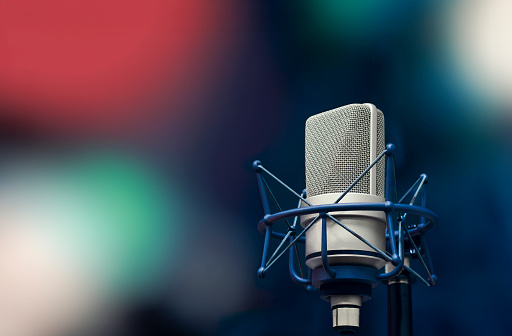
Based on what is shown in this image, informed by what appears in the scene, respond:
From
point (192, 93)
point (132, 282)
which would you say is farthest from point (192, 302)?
point (192, 93)

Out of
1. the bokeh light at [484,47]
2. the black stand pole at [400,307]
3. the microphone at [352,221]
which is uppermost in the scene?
the bokeh light at [484,47]

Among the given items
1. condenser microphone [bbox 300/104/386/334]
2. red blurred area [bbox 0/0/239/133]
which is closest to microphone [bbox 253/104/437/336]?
condenser microphone [bbox 300/104/386/334]

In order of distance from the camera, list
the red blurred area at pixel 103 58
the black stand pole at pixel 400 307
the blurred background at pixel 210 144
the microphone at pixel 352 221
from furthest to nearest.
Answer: the red blurred area at pixel 103 58 → the blurred background at pixel 210 144 → the black stand pole at pixel 400 307 → the microphone at pixel 352 221

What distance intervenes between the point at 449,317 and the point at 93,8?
62.0 inches

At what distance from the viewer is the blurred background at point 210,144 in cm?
215

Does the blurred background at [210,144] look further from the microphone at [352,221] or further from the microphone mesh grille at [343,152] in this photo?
the microphone mesh grille at [343,152]

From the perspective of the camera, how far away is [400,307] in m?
1.68

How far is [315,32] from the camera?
2379 mm

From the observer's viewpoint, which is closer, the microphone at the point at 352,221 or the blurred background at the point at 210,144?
the microphone at the point at 352,221

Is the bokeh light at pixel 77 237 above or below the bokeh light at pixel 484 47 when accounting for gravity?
below

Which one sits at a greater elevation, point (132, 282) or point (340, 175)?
point (340, 175)

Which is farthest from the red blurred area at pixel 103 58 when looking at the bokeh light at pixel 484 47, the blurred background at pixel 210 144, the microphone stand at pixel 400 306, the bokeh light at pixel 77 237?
the microphone stand at pixel 400 306

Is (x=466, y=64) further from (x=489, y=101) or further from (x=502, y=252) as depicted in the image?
(x=502, y=252)

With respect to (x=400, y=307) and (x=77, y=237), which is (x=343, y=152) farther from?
(x=77, y=237)
